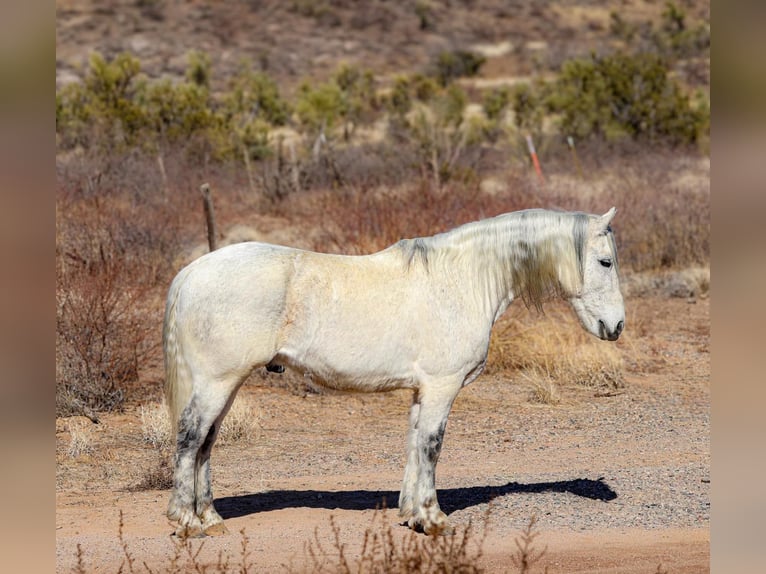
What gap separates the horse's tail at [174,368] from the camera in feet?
19.5

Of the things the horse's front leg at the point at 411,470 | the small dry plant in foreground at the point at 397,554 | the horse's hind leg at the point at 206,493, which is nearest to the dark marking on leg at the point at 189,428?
the horse's hind leg at the point at 206,493

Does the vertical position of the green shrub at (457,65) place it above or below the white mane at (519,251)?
below

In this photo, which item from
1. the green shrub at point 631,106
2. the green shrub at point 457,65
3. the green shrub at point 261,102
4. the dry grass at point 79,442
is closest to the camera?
the dry grass at point 79,442

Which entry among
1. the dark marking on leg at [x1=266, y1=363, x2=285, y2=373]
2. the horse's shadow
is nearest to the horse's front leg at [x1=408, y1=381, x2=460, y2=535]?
the horse's shadow

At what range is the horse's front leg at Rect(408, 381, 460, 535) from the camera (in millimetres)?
6043

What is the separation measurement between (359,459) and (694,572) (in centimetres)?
344

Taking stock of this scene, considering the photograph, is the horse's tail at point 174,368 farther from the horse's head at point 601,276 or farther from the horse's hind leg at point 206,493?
the horse's head at point 601,276

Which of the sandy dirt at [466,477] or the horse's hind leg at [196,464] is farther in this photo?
the sandy dirt at [466,477]

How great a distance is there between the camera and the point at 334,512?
6656mm

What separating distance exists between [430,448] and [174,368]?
5.14 feet

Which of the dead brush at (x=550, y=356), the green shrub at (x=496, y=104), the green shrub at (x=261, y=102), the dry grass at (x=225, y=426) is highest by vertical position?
the dry grass at (x=225, y=426)

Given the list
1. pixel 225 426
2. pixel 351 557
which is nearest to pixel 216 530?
pixel 351 557

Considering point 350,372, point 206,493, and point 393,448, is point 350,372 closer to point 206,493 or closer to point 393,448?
point 206,493
